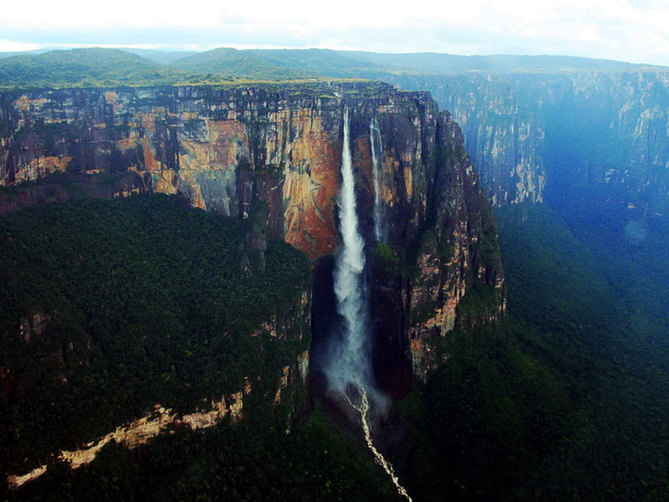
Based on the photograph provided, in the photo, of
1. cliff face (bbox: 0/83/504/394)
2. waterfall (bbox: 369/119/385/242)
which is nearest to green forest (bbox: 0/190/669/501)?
cliff face (bbox: 0/83/504/394)

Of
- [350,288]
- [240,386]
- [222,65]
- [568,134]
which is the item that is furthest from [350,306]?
[568,134]

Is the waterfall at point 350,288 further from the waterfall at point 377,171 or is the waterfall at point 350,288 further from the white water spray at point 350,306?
the waterfall at point 377,171

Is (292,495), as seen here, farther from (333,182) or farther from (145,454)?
(333,182)

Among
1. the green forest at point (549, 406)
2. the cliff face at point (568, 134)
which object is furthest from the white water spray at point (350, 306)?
the cliff face at point (568, 134)

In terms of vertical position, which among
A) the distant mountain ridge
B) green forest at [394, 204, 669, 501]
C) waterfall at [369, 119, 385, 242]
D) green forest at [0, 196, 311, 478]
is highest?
the distant mountain ridge

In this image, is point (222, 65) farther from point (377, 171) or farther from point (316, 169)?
point (377, 171)

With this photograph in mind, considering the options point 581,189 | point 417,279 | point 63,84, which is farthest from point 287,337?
point 581,189

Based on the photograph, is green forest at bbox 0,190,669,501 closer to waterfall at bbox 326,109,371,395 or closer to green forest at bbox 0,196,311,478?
green forest at bbox 0,196,311,478
